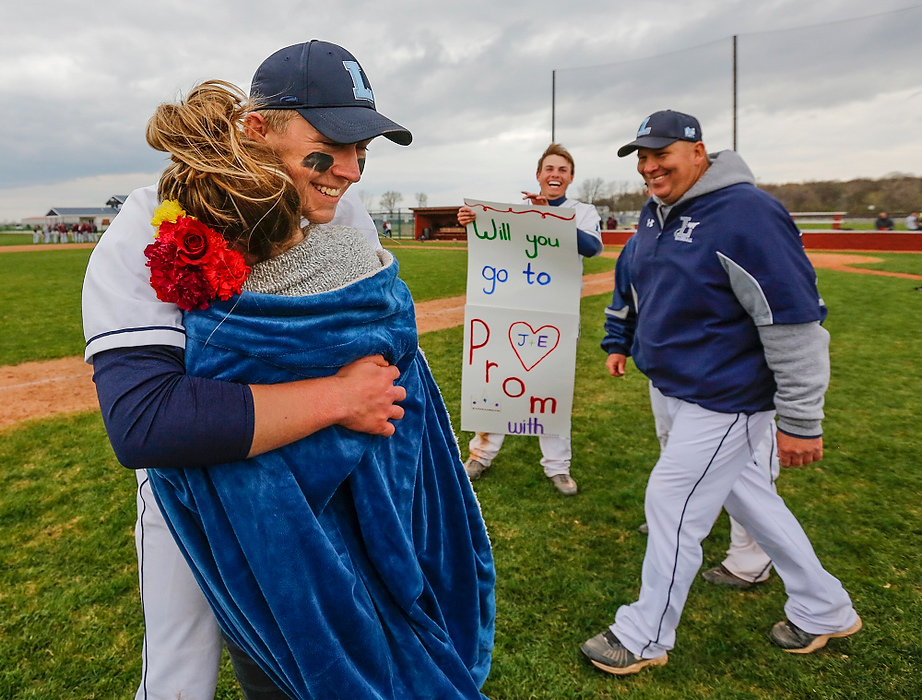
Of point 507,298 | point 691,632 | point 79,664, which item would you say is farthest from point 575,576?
point 79,664

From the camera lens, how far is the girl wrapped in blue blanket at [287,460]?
1.03 metres

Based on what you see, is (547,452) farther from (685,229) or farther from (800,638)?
(685,229)

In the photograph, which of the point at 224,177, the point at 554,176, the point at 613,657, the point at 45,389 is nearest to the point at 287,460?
the point at 224,177

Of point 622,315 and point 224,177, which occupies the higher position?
point 224,177

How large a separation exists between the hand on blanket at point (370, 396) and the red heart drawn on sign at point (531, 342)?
298cm

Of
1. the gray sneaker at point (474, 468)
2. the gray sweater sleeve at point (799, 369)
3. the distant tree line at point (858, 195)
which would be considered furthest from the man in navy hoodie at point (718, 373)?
the distant tree line at point (858, 195)

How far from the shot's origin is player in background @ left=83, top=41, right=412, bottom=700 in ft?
3.24

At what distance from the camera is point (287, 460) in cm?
107

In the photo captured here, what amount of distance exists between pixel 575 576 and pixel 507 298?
1.79m

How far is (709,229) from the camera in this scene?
231cm

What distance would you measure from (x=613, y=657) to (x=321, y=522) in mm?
1852

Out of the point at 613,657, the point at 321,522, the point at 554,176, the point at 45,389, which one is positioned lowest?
the point at 613,657

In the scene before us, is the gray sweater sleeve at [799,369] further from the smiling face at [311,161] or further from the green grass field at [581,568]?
the smiling face at [311,161]

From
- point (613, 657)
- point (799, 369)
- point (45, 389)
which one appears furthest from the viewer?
point (45, 389)
